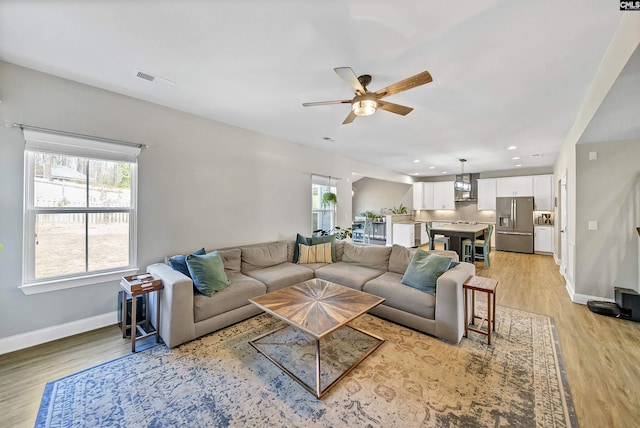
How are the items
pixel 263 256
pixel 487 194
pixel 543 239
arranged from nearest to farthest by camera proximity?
1. pixel 263 256
2. pixel 543 239
3. pixel 487 194

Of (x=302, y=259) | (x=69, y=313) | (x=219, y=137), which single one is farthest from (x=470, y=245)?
(x=69, y=313)

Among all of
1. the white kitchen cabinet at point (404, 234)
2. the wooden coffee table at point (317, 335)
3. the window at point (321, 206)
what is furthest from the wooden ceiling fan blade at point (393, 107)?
the white kitchen cabinet at point (404, 234)

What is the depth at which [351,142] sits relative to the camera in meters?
4.85

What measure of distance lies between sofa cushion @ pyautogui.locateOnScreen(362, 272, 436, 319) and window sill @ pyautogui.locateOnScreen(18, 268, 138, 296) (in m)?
3.00

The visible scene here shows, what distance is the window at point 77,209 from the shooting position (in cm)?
245

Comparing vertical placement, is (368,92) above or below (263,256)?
above

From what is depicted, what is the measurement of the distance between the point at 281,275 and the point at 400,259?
5.70ft

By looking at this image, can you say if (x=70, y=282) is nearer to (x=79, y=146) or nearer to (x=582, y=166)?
(x=79, y=146)

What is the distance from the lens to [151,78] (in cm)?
253

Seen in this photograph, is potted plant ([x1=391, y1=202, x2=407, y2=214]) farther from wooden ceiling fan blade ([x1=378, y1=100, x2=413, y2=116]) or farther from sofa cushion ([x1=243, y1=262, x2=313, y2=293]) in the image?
wooden ceiling fan blade ([x1=378, y1=100, x2=413, y2=116])

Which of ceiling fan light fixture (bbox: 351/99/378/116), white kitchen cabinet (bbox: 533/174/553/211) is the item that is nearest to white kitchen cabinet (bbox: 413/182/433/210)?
white kitchen cabinet (bbox: 533/174/553/211)

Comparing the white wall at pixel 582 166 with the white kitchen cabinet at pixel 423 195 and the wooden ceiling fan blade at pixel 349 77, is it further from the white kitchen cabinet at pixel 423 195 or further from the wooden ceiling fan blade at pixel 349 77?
Answer: the white kitchen cabinet at pixel 423 195

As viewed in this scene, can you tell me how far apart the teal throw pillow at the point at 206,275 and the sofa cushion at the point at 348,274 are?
4.66ft

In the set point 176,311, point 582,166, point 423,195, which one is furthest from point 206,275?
point 423,195
